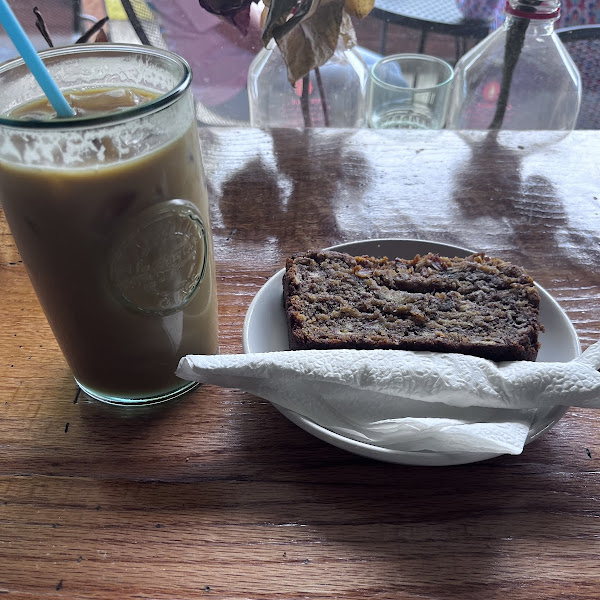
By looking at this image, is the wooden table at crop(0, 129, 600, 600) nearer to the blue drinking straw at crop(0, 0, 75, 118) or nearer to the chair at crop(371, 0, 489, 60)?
the blue drinking straw at crop(0, 0, 75, 118)

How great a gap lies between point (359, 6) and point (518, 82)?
45 centimetres

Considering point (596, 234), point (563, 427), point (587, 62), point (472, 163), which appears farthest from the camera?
point (587, 62)

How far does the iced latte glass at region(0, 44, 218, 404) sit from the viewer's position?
1.52 feet

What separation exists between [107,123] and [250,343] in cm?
26

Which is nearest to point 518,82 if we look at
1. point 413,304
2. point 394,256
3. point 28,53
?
point 394,256

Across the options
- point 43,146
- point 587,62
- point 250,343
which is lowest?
point 587,62

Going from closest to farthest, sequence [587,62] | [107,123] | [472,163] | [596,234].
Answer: [107,123] < [596,234] < [472,163] < [587,62]

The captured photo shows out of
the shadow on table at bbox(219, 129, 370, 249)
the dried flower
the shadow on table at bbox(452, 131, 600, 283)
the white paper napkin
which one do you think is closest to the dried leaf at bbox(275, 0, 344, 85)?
the dried flower

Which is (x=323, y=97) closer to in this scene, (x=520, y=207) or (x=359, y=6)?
(x=359, y=6)

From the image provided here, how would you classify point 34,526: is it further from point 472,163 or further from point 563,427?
point 472,163

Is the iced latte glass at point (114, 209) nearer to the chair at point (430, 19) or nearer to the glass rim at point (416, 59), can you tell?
the glass rim at point (416, 59)

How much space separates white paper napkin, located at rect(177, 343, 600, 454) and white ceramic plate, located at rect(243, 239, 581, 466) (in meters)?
0.01

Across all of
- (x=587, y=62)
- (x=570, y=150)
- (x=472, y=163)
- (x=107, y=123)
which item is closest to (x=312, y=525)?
(x=107, y=123)

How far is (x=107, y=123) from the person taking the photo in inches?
17.6
